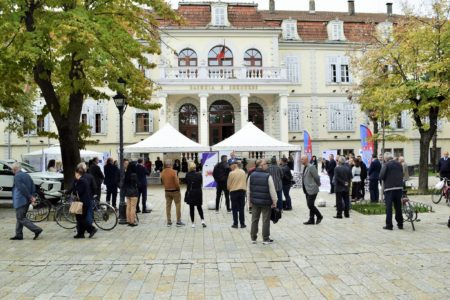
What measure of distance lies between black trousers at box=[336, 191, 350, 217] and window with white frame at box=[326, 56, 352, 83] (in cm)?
2654

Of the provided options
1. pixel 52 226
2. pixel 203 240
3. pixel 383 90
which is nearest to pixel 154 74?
pixel 383 90

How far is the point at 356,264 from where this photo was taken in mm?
7684

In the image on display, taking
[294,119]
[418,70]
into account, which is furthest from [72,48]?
[294,119]

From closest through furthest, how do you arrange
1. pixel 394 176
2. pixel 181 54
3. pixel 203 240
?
1. pixel 203 240
2. pixel 394 176
3. pixel 181 54

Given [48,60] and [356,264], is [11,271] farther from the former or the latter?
[48,60]

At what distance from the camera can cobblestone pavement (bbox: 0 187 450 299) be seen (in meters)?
6.30

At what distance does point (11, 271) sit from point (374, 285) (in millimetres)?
5647

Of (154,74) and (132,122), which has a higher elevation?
(154,74)

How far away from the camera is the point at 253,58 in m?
35.4

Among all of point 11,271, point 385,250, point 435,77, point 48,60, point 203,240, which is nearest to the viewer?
point 11,271

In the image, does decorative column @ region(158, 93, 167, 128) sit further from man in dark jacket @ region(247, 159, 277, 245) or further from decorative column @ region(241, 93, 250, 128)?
man in dark jacket @ region(247, 159, 277, 245)

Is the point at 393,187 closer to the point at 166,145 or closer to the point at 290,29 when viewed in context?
the point at 166,145

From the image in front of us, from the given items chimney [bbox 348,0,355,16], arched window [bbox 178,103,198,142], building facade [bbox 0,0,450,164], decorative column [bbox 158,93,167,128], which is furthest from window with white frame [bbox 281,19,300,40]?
decorative column [bbox 158,93,167,128]

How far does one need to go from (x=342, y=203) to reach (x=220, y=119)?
74.0 feet
